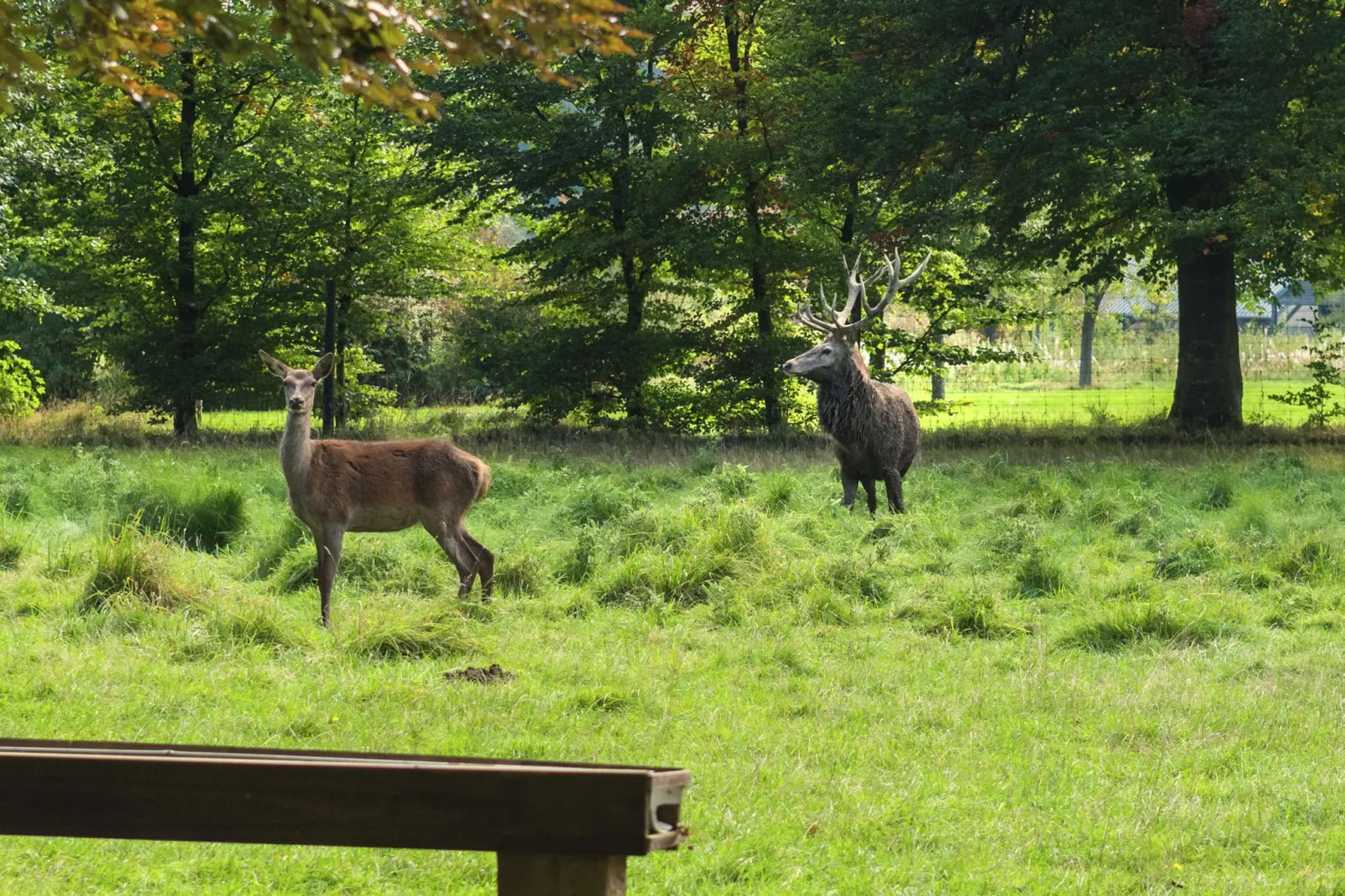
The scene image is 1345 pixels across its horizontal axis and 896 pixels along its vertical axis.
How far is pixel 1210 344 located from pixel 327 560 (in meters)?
16.5

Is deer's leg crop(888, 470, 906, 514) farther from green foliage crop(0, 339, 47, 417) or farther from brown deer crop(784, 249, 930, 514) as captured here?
green foliage crop(0, 339, 47, 417)

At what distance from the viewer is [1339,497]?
13453 mm

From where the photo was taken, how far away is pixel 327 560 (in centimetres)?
916

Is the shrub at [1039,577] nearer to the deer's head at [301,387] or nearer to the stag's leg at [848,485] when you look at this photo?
the stag's leg at [848,485]

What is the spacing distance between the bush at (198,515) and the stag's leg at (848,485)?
17.7ft

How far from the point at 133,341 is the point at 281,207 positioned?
3.62 m

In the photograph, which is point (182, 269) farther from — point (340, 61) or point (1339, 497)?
point (340, 61)

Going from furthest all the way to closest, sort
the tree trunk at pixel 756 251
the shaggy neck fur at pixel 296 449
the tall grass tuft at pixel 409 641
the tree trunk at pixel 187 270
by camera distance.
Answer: the tree trunk at pixel 187 270
the tree trunk at pixel 756 251
the shaggy neck fur at pixel 296 449
the tall grass tuft at pixel 409 641

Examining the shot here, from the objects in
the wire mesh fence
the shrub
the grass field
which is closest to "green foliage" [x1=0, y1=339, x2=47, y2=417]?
the wire mesh fence

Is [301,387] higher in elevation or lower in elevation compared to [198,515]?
higher

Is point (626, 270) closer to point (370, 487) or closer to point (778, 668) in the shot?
point (370, 487)

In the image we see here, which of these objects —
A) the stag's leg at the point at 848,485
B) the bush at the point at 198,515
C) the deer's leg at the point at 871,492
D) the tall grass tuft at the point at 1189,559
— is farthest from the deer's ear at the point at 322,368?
the tall grass tuft at the point at 1189,559

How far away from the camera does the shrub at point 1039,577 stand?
1007 cm

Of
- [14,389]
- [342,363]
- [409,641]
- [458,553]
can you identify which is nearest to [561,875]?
[409,641]
